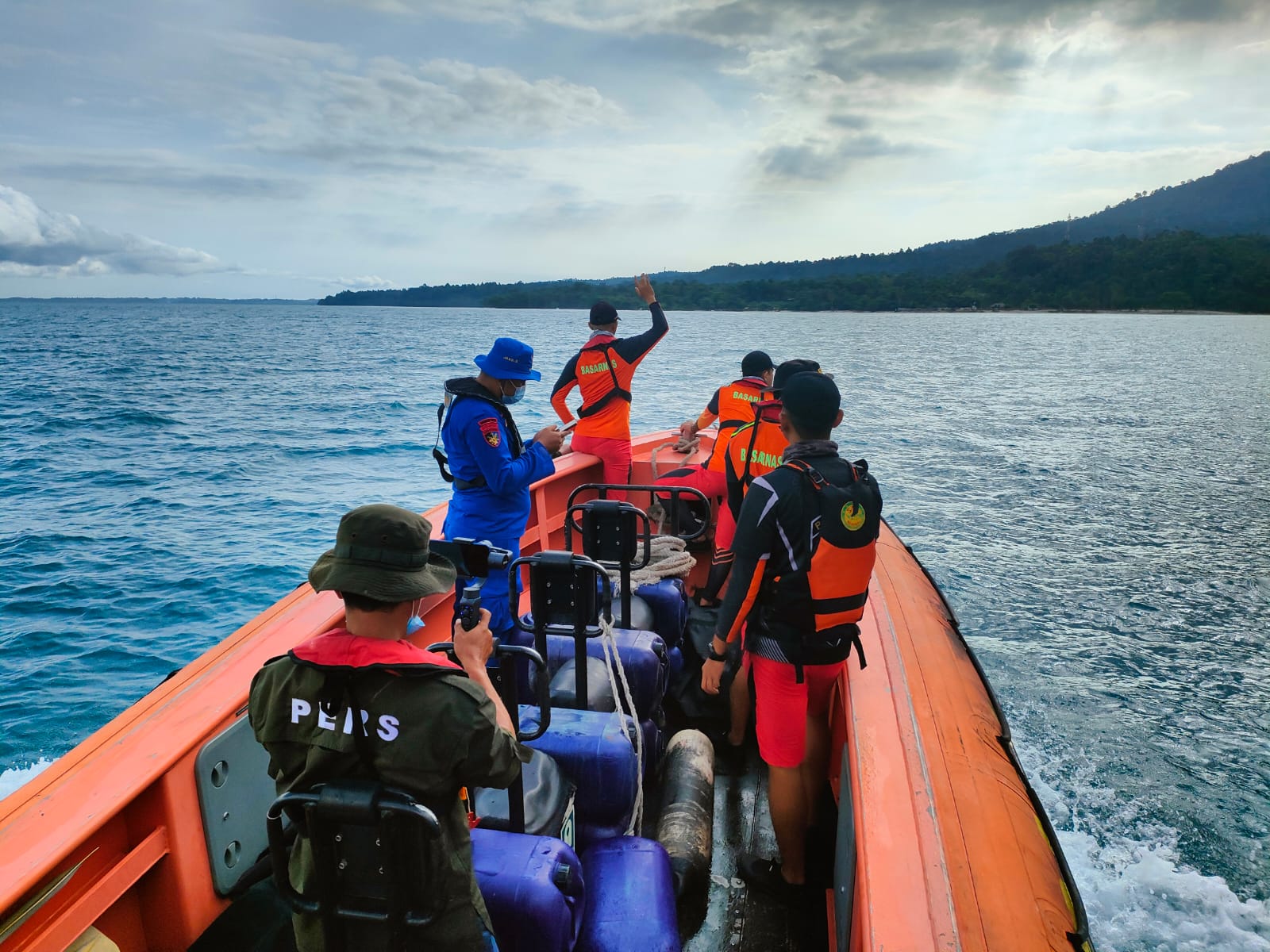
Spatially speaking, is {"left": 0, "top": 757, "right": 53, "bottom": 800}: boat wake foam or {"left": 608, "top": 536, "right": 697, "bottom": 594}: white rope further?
{"left": 0, "top": 757, "right": 53, "bottom": 800}: boat wake foam

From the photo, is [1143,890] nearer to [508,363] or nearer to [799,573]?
[799,573]

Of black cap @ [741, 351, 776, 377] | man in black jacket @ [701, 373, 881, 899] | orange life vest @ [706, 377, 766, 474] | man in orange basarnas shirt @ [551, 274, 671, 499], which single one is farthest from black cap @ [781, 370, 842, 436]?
man in orange basarnas shirt @ [551, 274, 671, 499]

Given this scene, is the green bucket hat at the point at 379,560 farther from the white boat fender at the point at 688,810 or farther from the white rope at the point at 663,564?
the white rope at the point at 663,564

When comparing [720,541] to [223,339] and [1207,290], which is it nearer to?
[223,339]

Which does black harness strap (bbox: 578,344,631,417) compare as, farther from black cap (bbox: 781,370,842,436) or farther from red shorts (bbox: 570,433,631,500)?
black cap (bbox: 781,370,842,436)

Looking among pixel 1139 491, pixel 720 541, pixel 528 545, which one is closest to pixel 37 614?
pixel 528 545

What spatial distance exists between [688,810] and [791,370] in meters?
1.96

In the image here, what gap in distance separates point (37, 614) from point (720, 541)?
839cm

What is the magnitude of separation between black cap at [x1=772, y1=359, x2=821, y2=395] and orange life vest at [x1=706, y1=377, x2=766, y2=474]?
835 millimetres

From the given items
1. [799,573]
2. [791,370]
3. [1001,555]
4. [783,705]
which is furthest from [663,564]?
[1001,555]

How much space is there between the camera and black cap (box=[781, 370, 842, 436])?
93.9 inches

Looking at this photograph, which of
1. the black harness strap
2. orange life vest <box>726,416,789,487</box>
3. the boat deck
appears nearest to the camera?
the boat deck

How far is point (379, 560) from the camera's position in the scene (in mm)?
1409

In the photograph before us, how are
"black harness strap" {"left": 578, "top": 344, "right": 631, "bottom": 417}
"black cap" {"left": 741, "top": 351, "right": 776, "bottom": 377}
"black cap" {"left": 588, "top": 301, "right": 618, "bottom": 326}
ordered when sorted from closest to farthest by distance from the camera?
"black cap" {"left": 741, "top": 351, "right": 776, "bottom": 377}, "black cap" {"left": 588, "top": 301, "right": 618, "bottom": 326}, "black harness strap" {"left": 578, "top": 344, "right": 631, "bottom": 417}
